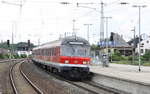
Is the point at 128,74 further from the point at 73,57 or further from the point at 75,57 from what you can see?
the point at 73,57

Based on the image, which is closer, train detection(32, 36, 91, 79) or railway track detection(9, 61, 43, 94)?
railway track detection(9, 61, 43, 94)

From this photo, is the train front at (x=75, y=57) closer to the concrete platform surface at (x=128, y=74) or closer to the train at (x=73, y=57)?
the train at (x=73, y=57)

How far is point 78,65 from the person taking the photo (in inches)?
1064

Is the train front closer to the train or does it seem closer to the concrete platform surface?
the train

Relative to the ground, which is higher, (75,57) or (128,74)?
(75,57)

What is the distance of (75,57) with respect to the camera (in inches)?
1067

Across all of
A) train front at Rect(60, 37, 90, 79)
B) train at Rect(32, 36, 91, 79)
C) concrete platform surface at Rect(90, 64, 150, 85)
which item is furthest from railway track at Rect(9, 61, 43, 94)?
concrete platform surface at Rect(90, 64, 150, 85)

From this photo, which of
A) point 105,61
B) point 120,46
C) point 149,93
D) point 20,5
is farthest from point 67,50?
point 120,46

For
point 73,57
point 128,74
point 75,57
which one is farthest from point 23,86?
point 128,74

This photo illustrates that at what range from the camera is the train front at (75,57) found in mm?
27000

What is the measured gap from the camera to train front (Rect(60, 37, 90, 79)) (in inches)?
1063

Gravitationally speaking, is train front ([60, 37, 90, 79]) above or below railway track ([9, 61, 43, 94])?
above

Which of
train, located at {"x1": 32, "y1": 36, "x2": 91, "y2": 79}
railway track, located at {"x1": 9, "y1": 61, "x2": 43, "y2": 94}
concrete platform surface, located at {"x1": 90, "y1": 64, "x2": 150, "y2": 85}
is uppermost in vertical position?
train, located at {"x1": 32, "y1": 36, "x2": 91, "y2": 79}

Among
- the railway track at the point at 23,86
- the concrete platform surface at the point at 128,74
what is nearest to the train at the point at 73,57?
the concrete platform surface at the point at 128,74
